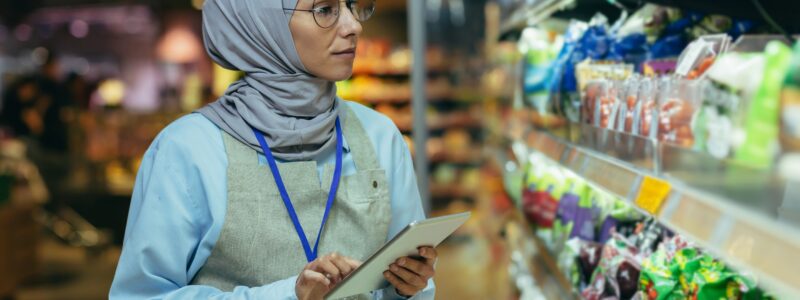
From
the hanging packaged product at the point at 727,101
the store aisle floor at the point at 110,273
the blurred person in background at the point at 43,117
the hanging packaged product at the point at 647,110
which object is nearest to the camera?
the hanging packaged product at the point at 727,101

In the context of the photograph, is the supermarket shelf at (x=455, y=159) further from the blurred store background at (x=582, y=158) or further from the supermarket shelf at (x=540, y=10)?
the supermarket shelf at (x=540, y=10)

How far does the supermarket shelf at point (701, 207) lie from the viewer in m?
0.87

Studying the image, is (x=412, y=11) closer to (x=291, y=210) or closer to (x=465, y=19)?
(x=291, y=210)

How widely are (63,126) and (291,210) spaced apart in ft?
20.7

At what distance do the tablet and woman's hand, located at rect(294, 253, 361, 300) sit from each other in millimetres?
23

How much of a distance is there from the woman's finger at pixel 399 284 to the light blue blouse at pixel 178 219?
0.10 m

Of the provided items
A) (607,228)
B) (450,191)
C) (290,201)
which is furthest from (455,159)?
(290,201)

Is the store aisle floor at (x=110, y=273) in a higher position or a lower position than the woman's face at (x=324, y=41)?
lower

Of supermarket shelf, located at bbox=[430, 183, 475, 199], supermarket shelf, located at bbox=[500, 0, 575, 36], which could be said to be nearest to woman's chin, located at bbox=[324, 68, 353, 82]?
supermarket shelf, located at bbox=[500, 0, 575, 36]

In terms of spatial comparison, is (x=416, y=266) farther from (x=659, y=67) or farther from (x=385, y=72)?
(x=385, y=72)

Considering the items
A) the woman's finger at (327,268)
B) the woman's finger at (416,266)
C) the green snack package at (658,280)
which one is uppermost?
the woman's finger at (327,268)

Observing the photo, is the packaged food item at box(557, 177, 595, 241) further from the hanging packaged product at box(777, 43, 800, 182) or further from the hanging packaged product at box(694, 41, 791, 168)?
the hanging packaged product at box(777, 43, 800, 182)

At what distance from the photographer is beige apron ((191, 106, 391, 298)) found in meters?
1.42

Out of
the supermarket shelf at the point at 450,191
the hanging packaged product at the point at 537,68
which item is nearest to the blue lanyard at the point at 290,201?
the hanging packaged product at the point at 537,68
